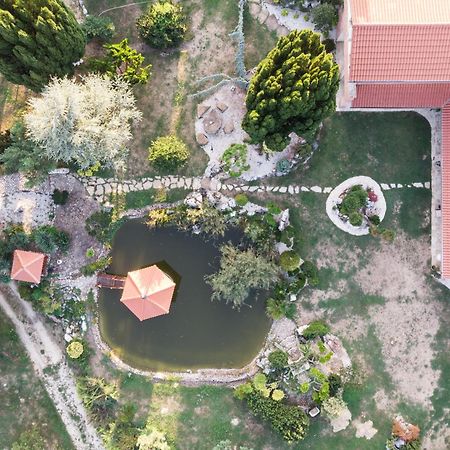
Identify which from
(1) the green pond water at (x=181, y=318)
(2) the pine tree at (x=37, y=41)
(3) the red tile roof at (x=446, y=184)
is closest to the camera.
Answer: (2) the pine tree at (x=37, y=41)

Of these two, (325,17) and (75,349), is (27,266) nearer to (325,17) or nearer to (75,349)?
(75,349)

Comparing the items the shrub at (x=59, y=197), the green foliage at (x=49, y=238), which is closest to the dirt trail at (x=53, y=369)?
the green foliage at (x=49, y=238)

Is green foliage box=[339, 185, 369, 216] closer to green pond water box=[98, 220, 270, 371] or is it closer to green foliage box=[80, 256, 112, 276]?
green pond water box=[98, 220, 270, 371]

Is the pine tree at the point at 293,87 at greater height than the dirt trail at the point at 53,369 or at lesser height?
greater

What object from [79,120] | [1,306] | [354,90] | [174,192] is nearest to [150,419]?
[1,306]

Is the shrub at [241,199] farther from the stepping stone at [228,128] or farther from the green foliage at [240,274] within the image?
the stepping stone at [228,128]

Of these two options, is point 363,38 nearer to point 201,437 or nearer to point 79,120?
point 79,120

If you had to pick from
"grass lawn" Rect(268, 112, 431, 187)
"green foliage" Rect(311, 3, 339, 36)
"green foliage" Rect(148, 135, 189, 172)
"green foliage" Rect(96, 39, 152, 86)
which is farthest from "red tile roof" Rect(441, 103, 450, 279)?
"green foliage" Rect(96, 39, 152, 86)

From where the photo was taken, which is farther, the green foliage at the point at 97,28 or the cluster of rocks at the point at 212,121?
the cluster of rocks at the point at 212,121
